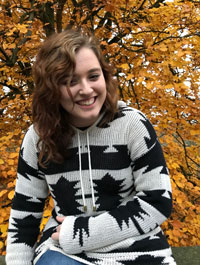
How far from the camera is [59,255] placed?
126cm

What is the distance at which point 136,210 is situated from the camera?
4.07ft

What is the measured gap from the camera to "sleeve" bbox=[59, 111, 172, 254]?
121cm

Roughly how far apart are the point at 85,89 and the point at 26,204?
0.71 metres

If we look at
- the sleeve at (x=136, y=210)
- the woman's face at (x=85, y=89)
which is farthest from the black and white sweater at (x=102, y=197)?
the woman's face at (x=85, y=89)

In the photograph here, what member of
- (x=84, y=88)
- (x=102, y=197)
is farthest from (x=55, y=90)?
(x=102, y=197)

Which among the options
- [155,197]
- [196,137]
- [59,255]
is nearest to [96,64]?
[155,197]

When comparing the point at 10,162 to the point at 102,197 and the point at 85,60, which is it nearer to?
the point at 102,197

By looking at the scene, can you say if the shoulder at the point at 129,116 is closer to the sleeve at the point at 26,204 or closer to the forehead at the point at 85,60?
the forehead at the point at 85,60

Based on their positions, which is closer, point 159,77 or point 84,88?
point 84,88

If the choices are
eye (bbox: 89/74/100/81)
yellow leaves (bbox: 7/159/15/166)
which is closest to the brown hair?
eye (bbox: 89/74/100/81)

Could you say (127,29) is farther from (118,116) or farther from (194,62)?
(118,116)

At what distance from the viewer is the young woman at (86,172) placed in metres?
1.22

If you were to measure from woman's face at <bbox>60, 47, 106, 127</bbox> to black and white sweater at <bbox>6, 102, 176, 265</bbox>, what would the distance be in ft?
0.37

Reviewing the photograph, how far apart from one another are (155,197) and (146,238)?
0.20m
